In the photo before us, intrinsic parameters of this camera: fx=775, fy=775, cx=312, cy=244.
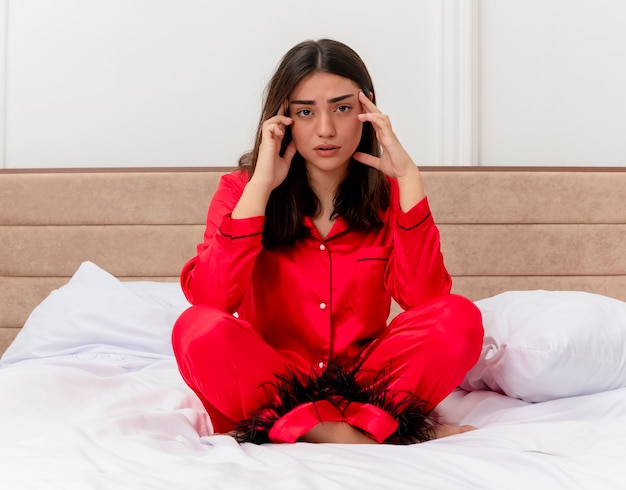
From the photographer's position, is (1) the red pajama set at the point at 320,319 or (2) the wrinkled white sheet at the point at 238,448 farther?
(1) the red pajama set at the point at 320,319

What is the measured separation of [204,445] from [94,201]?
4.76 ft

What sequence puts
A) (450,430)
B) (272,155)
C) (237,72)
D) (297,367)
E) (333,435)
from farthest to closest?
1. (237,72)
2. (272,155)
3. (297,367)
4. (450,430)
5. (333,435)

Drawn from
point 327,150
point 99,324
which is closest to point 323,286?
point 327,150

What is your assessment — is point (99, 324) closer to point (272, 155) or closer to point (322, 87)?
point (272, 155)

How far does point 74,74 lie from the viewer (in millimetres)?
2869

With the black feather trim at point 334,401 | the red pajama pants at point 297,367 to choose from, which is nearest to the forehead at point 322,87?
the red pajama pants at point 297,367

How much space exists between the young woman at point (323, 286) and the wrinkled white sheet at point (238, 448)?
0.13m

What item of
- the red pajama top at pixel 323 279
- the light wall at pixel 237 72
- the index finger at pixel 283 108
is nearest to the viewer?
the red pajama top at pixel 323 279

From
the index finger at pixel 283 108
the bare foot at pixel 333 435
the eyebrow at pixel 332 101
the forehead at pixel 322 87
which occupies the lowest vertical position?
the bare foot at pixel 333 435

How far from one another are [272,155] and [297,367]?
50 cm

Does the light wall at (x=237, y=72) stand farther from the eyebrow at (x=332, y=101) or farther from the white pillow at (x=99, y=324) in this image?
the eyebrow at (x=332, y=101)

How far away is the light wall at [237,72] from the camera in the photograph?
2859mm

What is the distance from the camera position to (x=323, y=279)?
1.86 metres

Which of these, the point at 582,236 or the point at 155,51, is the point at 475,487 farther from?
the point at 155,51
